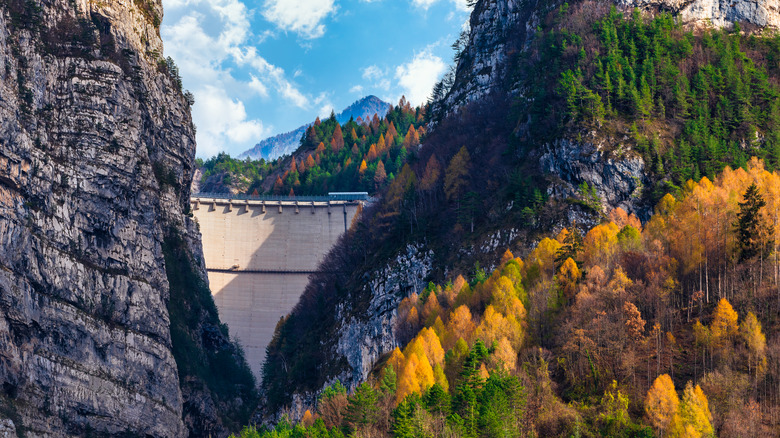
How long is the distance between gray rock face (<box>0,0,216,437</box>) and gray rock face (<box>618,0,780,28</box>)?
216 ft

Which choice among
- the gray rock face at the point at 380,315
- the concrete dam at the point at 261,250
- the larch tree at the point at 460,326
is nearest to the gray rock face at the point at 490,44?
the concrete dam at the point at 261,250

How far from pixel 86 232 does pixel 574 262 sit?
163ft

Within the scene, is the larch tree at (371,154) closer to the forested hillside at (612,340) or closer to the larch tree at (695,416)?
the forested hillside at (612,340)

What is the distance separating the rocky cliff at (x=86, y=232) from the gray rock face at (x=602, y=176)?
154 feet

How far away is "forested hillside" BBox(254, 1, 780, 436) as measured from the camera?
59031mm

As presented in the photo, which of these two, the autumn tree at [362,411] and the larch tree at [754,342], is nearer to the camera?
the larch tree at [754,342]

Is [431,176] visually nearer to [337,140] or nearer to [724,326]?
[724,326]

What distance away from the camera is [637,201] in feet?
280

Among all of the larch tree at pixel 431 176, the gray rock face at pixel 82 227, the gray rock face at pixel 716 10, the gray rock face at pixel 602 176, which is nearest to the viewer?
the gray rock face at pixel 82 227

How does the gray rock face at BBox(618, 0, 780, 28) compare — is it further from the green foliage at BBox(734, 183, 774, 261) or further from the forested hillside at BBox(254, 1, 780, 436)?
the green foliage at BBox(734, 183, 774, 261)

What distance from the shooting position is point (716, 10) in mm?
107750

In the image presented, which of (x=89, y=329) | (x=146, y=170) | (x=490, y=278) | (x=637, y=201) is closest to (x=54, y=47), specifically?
(x=146, y=170)

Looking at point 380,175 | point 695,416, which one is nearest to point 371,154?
point 380,175

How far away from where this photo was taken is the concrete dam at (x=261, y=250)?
4783 inches
